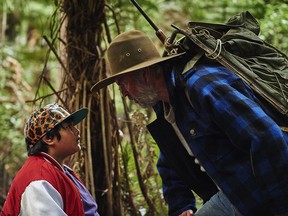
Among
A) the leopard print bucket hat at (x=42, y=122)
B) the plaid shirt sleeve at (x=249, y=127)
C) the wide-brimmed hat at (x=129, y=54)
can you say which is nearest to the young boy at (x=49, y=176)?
the leopard print bucket hat at (x=42, y=122)

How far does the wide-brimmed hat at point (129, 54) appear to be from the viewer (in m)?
2.90

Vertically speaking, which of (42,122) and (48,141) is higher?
(42,122)

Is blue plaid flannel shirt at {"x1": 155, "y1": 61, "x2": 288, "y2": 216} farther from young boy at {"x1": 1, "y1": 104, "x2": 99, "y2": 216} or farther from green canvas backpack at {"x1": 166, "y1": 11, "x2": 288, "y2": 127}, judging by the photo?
young boy at {"x1": 1, "y1": 104, "x2": 99, "y2": 216}

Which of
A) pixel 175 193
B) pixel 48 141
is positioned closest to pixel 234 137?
pixel 175 193

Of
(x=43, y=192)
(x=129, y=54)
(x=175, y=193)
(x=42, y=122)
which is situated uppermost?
(x=129, y=54)

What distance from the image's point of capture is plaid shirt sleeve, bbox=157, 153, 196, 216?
3.29 meters

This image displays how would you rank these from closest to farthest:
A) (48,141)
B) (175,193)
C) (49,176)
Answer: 1. (49,176)
2. (48,141)
3. (175,193)

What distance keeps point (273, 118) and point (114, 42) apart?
104 centimetres

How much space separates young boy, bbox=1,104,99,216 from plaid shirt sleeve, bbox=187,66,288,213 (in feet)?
3.12

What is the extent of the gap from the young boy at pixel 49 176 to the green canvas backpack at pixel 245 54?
0.84m

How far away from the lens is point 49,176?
9.52 feet

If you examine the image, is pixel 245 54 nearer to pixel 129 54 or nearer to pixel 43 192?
pixel 129 54

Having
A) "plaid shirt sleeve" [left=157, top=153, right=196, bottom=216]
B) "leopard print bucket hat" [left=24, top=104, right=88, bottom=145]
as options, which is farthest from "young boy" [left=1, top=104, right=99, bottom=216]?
"plaid shirt sleeve" [left=157, top=153, right=196, bottom=216]

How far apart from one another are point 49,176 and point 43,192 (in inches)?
6.1
